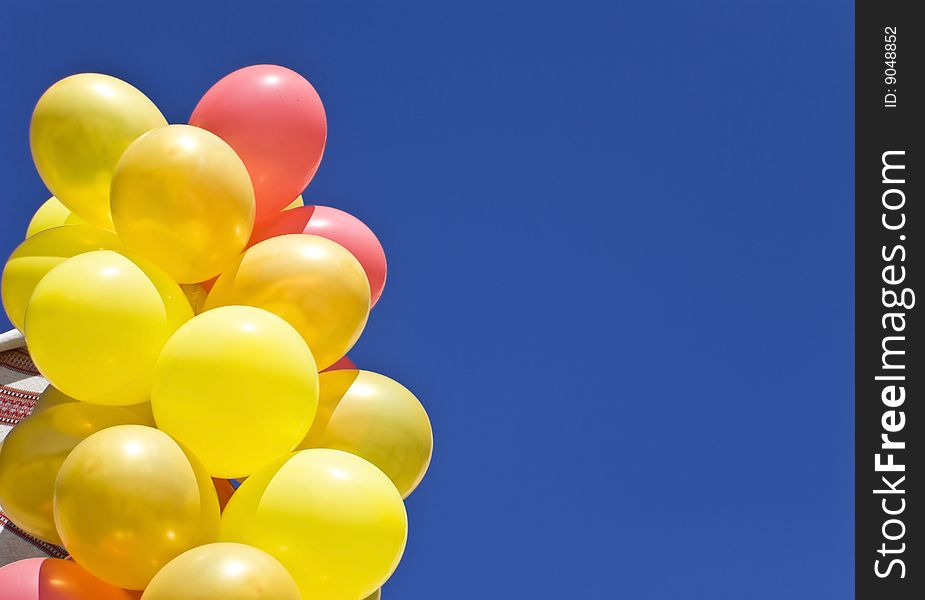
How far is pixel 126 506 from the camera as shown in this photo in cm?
240

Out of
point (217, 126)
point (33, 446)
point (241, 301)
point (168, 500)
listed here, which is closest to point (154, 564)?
point (168, 500)

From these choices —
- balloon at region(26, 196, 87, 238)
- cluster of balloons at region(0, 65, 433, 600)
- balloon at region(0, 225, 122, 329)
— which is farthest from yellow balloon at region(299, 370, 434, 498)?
balloon at region(26, 196, 87, 238)

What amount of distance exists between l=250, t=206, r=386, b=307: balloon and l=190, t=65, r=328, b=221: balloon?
5 centimetres

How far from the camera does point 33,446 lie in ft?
8.82

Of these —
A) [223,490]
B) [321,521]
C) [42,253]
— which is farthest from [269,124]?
[321,521]

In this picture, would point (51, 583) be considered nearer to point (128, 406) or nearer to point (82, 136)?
point (128, 406)

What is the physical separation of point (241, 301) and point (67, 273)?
454 millimetres

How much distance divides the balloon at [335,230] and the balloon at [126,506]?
952mm

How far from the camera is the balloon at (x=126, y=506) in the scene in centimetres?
240

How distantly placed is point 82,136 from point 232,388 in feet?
3.13
